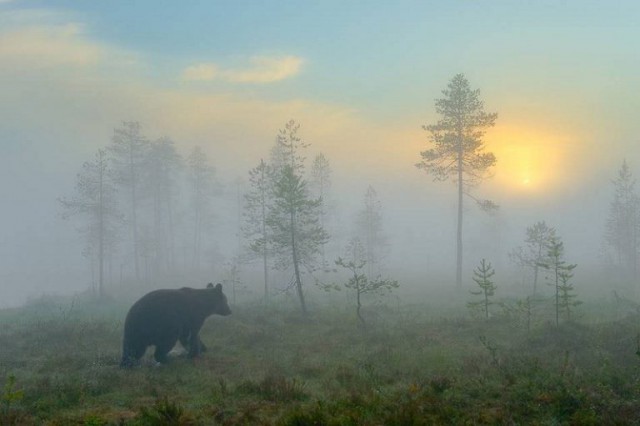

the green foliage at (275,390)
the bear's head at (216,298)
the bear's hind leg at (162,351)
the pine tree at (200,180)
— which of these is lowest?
the bear's hind leg at (162,351)

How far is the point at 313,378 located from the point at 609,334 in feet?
35.0

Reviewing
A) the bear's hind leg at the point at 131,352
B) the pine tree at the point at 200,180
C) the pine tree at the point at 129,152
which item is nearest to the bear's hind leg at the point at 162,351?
the bear's hind leg at the point at 131,352

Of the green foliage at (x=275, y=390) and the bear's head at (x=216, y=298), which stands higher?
the bear's head at (x=216, y=298)

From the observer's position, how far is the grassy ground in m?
6.80

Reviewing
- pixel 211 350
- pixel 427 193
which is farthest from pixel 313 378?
pixel 427 193

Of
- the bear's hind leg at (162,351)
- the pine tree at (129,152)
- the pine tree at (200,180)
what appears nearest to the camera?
the bear's hind leg at (162,351)

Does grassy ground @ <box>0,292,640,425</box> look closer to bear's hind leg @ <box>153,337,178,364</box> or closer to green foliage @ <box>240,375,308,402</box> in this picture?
green foliage @ <box>240,375,308,402</box>

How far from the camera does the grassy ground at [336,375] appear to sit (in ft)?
22.3

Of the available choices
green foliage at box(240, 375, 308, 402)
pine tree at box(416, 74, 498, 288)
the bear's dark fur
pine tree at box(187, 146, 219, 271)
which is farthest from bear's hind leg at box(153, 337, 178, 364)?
pine tree at box(187, 146, 219, 271)

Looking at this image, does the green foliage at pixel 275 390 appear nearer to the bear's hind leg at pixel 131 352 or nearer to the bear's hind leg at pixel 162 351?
the bear's hind leg at pixel 162 351

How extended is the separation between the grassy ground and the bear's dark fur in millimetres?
550

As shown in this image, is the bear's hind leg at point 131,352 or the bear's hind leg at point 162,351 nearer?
the bear's hind leg at point 131,352

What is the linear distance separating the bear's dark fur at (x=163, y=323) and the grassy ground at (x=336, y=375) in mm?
550

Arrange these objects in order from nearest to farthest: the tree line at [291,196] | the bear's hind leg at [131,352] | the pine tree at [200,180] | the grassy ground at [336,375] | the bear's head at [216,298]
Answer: the grassy ground at [336,375] → the bear's hind leg at [131,352] → the bear's head at [216,298] → the tree line at [291,196] → the pine tree at [200,180]
